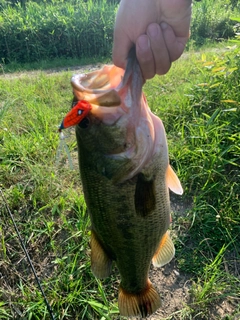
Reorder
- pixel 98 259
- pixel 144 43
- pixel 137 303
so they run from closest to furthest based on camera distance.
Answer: pixel 144 43
pixel 98 259
pixel 137 303

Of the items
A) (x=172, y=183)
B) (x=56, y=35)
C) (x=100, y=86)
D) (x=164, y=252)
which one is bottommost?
(x=56, y=35)

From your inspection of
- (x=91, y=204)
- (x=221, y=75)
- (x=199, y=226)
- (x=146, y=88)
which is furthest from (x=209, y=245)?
(x=146, y=88)

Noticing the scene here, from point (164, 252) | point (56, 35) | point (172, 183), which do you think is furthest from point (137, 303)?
point (56, 35)

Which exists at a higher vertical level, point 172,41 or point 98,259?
point 172,41

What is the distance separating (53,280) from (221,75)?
127 inches

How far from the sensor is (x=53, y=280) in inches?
97.4

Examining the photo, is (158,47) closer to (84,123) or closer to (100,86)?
(100,86)

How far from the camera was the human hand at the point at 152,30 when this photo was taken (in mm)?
1318

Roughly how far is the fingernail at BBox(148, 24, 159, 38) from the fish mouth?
22 cm

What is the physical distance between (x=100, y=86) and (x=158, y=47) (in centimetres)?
31

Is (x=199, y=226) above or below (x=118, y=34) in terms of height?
below

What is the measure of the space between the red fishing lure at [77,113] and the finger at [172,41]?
0.42 m

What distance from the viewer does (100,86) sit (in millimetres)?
1476

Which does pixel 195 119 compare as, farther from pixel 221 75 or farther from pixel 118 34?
pixel 118 34
